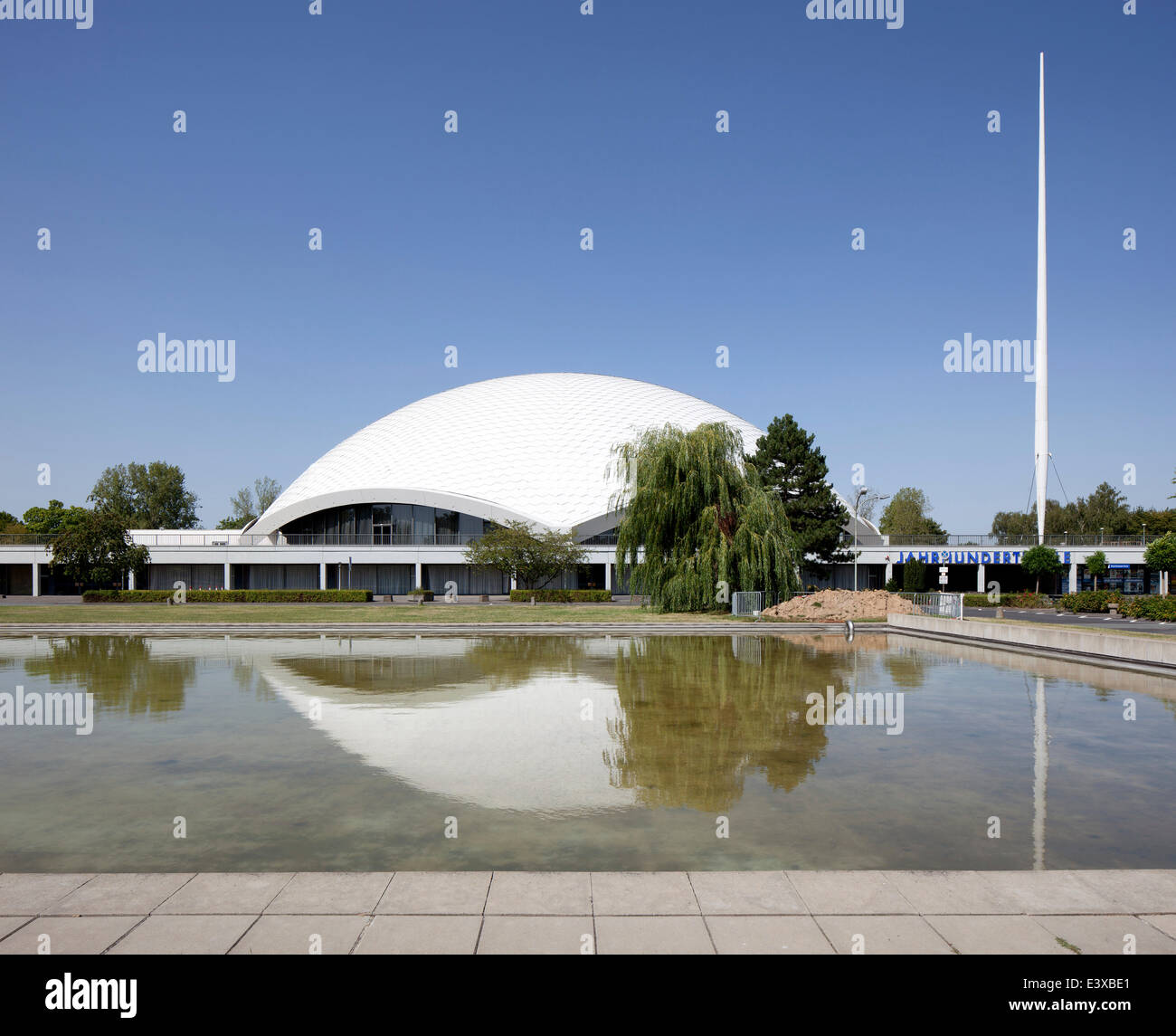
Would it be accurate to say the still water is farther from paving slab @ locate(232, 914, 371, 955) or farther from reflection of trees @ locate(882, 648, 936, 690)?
paving slab @ locate(232, 914, 371, 955)

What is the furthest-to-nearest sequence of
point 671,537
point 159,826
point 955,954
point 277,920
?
point 671,537
point 159,826
point 277,920
point 955,954

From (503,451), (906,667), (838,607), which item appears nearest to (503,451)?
(503,451)

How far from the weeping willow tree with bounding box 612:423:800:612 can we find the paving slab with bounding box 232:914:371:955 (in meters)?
23.3

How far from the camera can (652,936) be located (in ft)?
13.4

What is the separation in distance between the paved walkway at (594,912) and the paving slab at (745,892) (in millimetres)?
10

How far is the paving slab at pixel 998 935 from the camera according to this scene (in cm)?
396

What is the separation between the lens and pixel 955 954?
12.8ft

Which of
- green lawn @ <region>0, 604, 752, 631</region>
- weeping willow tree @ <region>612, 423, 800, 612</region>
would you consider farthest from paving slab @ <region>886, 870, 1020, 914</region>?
weeping willow tree @ <region>612, 423, 800, 612</region>

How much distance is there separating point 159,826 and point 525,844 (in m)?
2.85

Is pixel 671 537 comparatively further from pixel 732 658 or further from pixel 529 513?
pixel 529 513

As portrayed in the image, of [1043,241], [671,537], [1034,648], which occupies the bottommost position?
[1034,648]

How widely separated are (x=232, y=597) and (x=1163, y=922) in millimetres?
41855

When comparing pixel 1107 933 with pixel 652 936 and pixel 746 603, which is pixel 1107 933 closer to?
pixel 652 936
